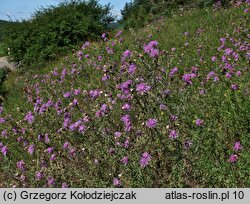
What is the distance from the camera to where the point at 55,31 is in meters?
15.0

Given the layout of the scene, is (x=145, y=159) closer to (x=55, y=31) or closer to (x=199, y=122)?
(x=199, y=122)

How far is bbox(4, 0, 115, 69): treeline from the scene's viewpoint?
14.8 metres

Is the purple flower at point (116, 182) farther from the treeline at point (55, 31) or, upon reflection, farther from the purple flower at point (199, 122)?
the treeline at point (55, 31)

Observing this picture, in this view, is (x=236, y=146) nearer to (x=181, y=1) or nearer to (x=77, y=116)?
(x=77, y=116)

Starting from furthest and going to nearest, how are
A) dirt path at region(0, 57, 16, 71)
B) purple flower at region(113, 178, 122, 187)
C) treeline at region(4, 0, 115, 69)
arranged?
dirt path at region(0, 57, 16, 71) < treeline at region(4, 0, 115, 69) < purple flower at region(113, 178, 122, 187)

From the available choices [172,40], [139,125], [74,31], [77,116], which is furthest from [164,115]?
[74,31]

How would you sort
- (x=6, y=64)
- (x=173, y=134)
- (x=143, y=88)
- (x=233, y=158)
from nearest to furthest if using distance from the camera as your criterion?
(x=233, y=158) → (x=173, y=134) → (x=143, y=88) → (x=6, y=64)

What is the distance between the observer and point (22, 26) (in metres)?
17.0

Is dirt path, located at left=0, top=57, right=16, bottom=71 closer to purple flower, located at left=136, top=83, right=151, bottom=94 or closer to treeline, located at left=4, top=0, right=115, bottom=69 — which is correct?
treeline, located at left=4, top=0, right=115, bottom=69

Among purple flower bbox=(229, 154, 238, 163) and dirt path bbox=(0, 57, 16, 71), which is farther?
dirt path bbox=(0, 57, 16, 71)

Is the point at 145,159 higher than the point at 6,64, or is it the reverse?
the point at 6,64

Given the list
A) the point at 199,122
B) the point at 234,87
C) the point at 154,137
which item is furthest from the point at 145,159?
the point at 234,87

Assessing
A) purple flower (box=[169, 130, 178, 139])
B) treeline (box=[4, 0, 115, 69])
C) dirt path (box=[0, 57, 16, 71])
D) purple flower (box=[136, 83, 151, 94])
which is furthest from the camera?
dirt path (box=[0, 57, 16, 71])

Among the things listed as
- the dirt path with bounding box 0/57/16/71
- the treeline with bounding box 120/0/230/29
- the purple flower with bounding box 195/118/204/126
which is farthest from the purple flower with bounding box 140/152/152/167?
the dirt path with bounding box 0/57/16/71
